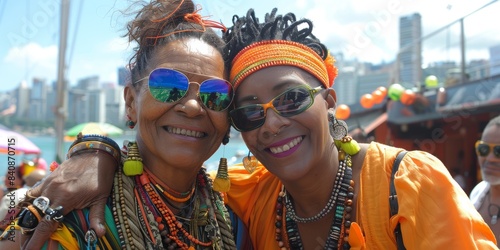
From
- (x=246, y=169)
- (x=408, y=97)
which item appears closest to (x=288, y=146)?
(x=246, y=169)

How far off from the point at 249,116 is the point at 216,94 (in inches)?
8.3

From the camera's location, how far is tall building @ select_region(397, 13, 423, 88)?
791 centimetres

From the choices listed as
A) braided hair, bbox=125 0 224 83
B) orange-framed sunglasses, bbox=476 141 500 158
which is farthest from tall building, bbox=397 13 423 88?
braided hair, bbox=125 0 224 83

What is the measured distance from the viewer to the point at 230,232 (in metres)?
2.24

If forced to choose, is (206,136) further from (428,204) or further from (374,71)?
(374,71)

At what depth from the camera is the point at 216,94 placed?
210 centimetres

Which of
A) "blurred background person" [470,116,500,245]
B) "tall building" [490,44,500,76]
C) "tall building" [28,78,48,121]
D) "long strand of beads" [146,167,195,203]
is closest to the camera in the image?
"long strand of beads" [146,167,195,203]

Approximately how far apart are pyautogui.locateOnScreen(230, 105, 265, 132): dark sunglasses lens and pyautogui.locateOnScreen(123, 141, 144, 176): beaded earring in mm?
481

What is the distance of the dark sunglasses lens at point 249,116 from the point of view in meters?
2.20

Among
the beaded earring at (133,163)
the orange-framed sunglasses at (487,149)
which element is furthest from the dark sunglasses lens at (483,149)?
the beaded earring at (133,163)

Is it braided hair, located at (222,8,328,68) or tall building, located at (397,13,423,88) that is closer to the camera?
braided hair, located at (222,8,328,68)

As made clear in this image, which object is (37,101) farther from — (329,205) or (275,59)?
(329,205)

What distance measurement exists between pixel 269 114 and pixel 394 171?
0.63 m

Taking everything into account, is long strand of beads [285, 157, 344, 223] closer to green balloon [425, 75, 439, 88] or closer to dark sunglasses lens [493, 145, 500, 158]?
dark sunglasses lens [493, 145, 500, 158]
